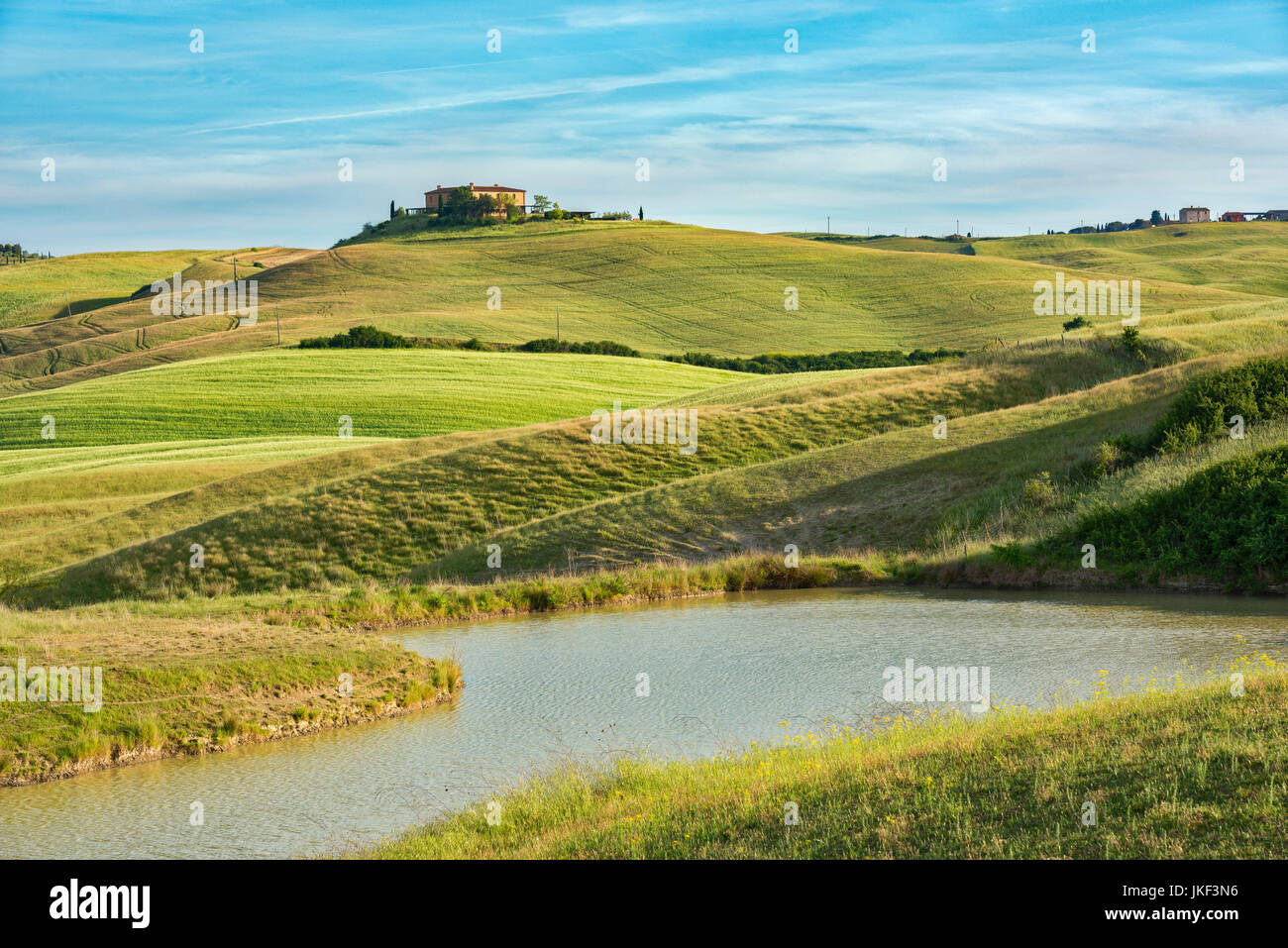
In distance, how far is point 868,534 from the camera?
→ 3766 centimetres

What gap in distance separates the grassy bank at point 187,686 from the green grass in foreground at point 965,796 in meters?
7.22

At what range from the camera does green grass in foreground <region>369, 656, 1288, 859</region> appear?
368 inches

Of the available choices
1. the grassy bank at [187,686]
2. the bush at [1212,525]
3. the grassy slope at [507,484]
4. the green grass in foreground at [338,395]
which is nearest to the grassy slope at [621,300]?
the green grass in foreground at [338,395]

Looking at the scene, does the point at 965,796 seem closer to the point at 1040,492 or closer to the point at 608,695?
the point at 608,695

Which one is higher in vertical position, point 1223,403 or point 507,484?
point 1223,403

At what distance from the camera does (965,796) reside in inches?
424

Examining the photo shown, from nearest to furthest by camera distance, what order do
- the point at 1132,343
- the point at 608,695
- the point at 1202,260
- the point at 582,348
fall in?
1. the point at 608,695
2. the point at 1132,343
3. the point at 582,348
4. the point at 1202,260

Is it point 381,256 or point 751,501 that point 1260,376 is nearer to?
point 751,501

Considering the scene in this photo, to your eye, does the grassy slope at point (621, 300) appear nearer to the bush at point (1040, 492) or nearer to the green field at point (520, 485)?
the green field at point (520, 485)

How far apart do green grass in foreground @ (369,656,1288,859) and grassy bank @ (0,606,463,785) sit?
7219mm

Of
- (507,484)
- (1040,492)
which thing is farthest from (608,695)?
(507,484)

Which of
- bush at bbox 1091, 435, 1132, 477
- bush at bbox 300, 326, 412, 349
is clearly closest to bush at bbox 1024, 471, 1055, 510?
bush at bbox 1091, 435, 1132, 477

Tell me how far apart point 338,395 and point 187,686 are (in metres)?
60.5

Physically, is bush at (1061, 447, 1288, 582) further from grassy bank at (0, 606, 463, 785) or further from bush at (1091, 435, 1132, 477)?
grassy bank at (0, 606, 463, 785)
